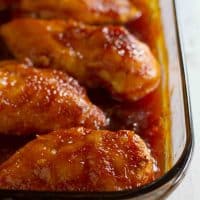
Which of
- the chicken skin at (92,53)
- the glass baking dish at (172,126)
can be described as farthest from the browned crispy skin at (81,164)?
the chicken skin at (92,53)

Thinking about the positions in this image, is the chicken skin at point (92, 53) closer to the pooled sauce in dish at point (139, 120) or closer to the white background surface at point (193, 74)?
the pooled sauce in dish at point (139, 120)

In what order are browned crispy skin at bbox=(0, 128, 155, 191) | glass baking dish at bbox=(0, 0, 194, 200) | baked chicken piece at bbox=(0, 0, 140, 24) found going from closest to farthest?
glass baking dish at bbox=(0, 0, 194, 200), browned crispy skin at bbox=(0, 128, 155, 191), baked chicken piece at bbox=(0, 0, 140, 24)

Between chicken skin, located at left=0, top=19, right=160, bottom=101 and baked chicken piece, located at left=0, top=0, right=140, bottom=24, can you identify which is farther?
baked chicken piece, located at left=0, top=0, right=140, bottom=24

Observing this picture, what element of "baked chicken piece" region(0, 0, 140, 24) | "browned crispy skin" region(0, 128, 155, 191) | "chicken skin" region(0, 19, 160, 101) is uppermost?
"baked chicken piece" region(0, 0, 140, 24)

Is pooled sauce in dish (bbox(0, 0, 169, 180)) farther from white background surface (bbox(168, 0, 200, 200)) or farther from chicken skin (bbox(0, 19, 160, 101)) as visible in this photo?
white background surface (bbox(168, 0, 200, 200))

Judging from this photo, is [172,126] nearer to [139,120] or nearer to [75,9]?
[139,120]

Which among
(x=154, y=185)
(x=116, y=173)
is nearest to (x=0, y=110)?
(x=116, y=173)

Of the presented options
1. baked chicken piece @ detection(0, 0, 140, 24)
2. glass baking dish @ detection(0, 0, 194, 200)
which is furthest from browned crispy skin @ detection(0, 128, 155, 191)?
baked chicken piece @ detection(0, 0, 140, 24)
